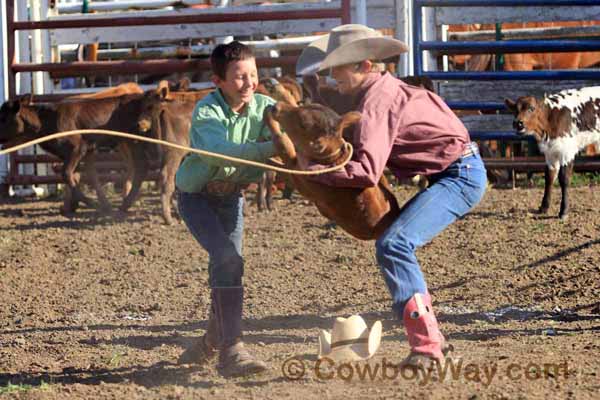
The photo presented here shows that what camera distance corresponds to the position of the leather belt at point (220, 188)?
17.1ft

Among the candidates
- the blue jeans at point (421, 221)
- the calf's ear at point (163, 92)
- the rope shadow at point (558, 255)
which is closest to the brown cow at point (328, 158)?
the blue jeans at point (421, 221)

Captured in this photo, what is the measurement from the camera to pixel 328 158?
4.62 metres

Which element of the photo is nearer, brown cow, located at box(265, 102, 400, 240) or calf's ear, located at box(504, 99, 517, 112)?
brown cow, located at box(265, 102, 400, 240)

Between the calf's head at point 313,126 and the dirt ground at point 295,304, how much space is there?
102 cm

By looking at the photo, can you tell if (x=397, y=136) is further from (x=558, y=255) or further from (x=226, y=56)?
(x=558, y=255)

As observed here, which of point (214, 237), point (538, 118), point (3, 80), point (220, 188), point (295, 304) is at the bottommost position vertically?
point (295, 304)

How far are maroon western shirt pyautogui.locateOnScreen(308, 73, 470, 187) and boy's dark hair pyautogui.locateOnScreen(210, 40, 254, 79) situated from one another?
62 cm

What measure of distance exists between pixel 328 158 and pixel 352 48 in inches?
21.0

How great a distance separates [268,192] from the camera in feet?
35.3

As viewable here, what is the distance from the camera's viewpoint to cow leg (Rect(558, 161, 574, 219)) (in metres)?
9.40

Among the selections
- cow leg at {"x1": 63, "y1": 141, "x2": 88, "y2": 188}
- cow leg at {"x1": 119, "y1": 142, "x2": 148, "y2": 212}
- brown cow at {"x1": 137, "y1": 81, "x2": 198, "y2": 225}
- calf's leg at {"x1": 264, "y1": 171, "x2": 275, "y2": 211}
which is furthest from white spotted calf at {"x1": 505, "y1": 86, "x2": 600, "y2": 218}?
cow leg at {"x1": 63, "y1": 141, "x2": 88, "y2": 188}

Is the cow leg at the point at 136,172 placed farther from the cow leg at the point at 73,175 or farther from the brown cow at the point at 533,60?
the brown cow at the point at 533,60

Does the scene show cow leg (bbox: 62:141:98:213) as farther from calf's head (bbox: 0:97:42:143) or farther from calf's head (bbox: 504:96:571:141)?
calf's head (bbox: 504:96:571:141)

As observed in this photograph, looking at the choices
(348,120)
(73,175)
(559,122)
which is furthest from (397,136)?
(73,175)
